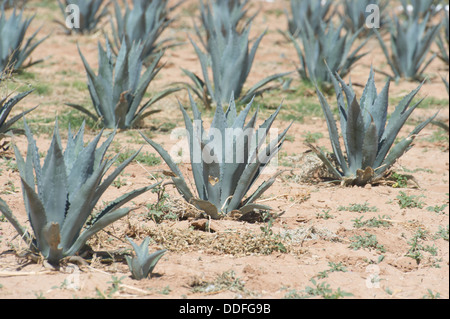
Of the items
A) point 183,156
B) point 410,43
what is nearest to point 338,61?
point 410,43

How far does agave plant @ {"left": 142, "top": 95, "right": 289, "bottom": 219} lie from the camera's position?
344 cm

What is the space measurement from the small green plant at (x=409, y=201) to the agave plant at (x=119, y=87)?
2121 millimetres

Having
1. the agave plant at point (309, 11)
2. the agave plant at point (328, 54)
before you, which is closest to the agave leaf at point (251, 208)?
the agave plant at point (328, 54)

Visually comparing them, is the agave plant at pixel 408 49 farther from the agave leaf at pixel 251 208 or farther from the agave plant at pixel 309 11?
the agave leaf at pixel 251 208

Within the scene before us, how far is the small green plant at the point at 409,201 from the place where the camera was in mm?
3895

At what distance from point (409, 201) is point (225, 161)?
124 cm

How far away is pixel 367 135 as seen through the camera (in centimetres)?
409

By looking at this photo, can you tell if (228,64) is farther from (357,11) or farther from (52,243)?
(357,11)

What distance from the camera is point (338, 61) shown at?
6641 millimetres

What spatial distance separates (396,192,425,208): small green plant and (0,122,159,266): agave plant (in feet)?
5.90

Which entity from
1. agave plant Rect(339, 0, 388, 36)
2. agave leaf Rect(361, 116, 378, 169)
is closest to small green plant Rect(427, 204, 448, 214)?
agave leaf Rect(361, 116, 378, 169)

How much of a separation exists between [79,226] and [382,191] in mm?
2160

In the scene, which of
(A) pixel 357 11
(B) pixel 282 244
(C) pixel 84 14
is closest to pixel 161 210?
(B) pixel 282 244

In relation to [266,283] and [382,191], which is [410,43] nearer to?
[382,191]
